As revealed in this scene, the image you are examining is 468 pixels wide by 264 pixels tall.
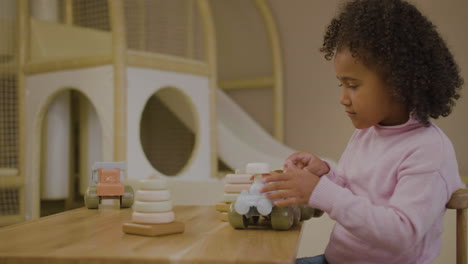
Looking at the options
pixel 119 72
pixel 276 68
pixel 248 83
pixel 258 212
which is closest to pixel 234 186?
pixel 258 212

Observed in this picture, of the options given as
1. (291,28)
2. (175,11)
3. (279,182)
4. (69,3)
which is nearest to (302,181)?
(279,182)

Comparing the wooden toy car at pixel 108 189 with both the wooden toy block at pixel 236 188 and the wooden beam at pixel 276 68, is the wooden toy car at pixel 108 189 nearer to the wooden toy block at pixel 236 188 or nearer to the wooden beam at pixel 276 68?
the wooden toy block at pixel 236 188

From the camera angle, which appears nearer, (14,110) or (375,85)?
(375,85)

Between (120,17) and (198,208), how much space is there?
4.08ft

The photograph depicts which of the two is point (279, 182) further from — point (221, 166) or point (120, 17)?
point (221, 166)

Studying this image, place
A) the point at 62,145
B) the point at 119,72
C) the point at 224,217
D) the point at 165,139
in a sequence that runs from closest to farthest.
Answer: the point at 224,217
the point at 119,72
the point at 62,145
the point at 165,139

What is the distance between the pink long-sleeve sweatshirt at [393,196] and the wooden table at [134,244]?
9 centimetres

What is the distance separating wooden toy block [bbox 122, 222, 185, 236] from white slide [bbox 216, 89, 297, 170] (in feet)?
5.49

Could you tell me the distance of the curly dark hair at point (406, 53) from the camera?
79cm

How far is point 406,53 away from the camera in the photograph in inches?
31.1

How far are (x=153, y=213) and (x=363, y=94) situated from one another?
369mm

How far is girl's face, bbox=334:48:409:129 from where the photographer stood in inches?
32.0

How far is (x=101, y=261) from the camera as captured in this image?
0.56 meters

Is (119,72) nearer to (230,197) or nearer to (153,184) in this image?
(230,197)
